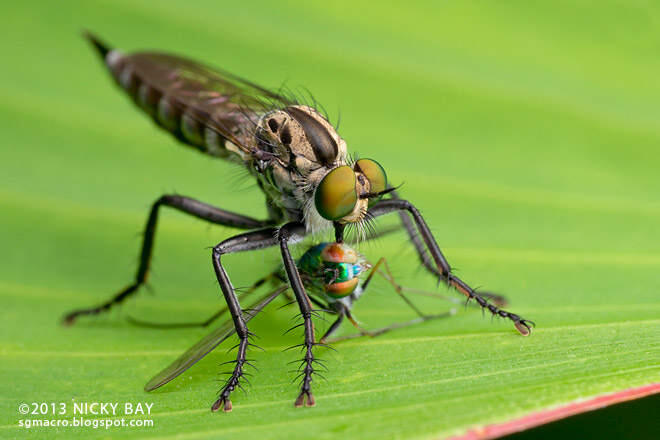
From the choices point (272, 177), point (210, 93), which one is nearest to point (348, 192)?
point (272, 177)

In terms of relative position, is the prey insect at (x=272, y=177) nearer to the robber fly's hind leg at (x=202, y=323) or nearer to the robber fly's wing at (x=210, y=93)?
the robber fly's wing at (x=210, y=93)

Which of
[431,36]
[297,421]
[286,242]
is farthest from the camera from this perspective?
[431,36]

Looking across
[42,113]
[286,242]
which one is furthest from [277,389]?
[42,113]

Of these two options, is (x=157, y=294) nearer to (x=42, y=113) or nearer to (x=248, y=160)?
(x=248, y=160)

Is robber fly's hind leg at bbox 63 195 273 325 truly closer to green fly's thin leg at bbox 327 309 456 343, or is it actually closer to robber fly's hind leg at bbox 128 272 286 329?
robber fly's hind leg at bbox 128 272 286 329

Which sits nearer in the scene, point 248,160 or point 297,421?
point 297,421

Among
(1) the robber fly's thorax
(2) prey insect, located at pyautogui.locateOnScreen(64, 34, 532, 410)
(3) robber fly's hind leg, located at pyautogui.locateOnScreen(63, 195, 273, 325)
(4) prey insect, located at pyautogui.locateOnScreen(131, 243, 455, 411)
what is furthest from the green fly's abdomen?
(3) robber fly's hind leg, located at pyautogui.locateOnScreen(63, 195, 273, 325)
